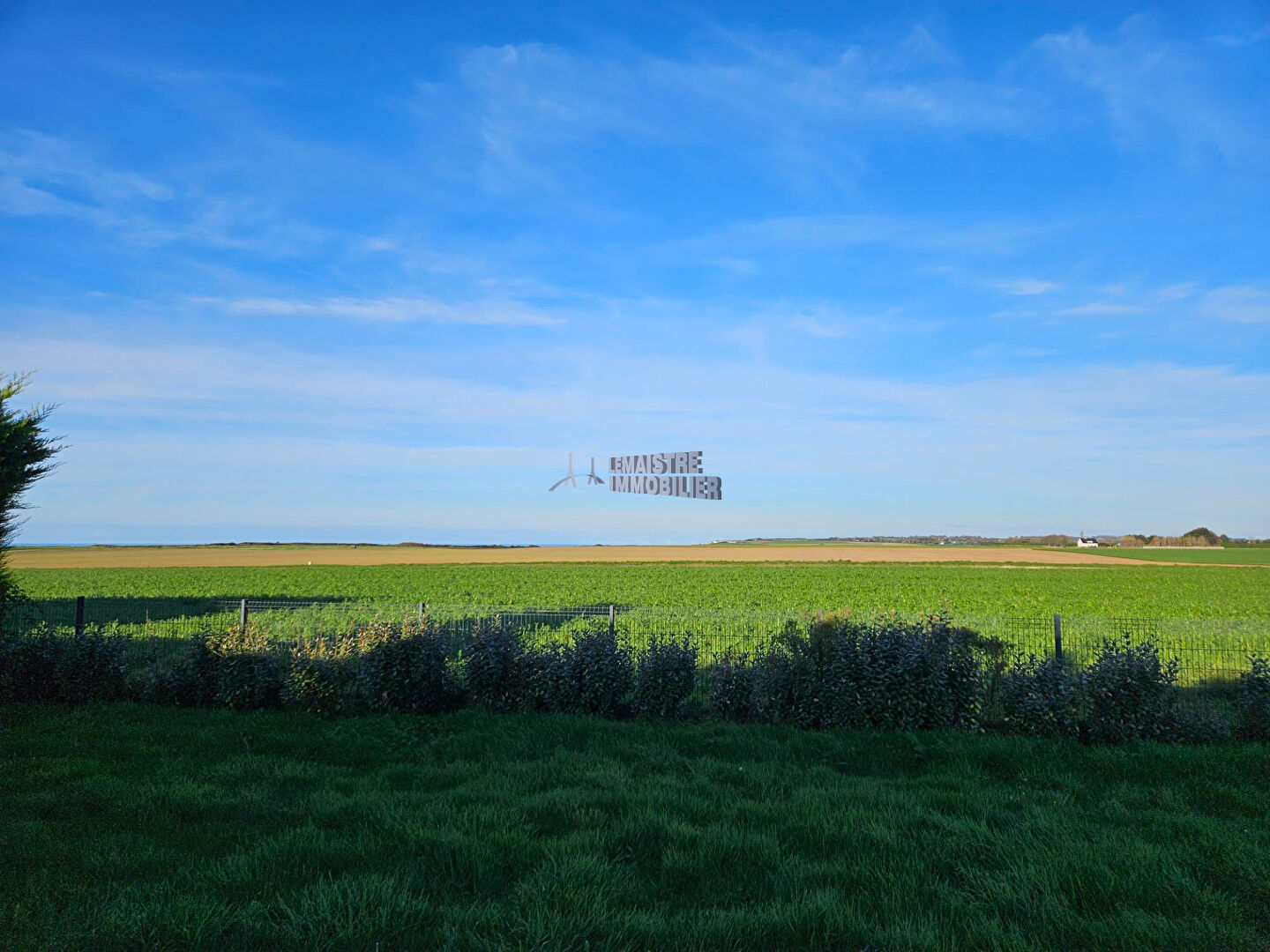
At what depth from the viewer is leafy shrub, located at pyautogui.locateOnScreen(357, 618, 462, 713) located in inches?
426

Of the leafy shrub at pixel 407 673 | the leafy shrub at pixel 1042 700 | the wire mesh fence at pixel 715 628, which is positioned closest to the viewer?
the leafy shrub at pixel 1042 700

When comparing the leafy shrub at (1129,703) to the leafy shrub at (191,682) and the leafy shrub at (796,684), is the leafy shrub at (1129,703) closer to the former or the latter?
the leafy shrub at (796,684)

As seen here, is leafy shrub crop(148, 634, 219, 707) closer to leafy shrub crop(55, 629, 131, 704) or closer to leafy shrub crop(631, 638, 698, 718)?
leafy shrub crop(55, 629, 131, 704)

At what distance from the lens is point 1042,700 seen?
9383 millimetres

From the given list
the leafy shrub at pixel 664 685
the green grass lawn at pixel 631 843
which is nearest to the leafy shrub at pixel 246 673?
the green grass lawn at pixel 631 843

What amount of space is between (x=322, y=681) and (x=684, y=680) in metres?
5.08

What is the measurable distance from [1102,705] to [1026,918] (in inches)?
216

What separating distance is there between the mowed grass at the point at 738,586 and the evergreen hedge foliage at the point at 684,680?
58.0 ft

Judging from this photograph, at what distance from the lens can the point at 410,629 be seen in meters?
11.3

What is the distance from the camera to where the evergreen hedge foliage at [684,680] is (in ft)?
30.7

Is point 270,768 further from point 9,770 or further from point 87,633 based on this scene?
point 87,633

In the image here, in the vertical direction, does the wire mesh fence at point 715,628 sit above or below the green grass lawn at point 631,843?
above

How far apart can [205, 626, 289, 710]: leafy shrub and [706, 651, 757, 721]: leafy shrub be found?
245 inches

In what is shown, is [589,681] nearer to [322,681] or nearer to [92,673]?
[322,681]
